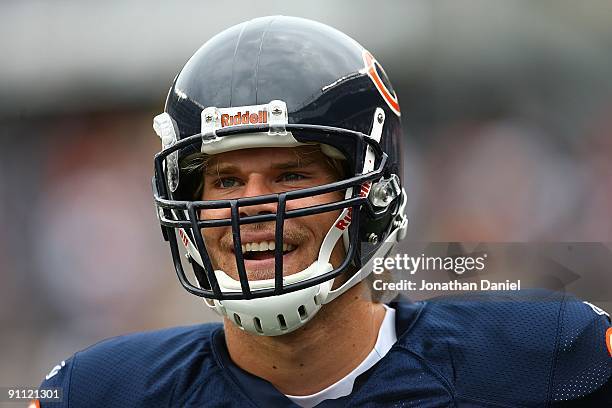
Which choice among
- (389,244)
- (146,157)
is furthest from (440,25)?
(389,244)

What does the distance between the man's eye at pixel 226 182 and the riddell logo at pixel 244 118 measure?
123mm

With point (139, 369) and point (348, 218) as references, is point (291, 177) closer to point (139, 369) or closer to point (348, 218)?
point (348, 218)

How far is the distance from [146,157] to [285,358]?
11.1 feet

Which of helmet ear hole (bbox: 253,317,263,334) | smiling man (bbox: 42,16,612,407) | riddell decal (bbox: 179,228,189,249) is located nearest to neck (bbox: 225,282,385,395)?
smiling man (bbox: 42,16,612,407)

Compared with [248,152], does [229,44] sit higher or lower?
higher

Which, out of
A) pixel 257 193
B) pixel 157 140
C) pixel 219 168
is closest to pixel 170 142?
pixel 219 168

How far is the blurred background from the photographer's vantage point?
4.43 m

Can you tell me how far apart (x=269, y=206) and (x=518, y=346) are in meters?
0.58

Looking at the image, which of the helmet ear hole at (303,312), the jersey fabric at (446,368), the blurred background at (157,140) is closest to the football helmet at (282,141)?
the helmet ear hole at (303,312)

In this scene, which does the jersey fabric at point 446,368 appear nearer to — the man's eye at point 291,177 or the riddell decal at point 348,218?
the riddell decal at point 348,218

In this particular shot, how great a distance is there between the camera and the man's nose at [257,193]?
187 cm

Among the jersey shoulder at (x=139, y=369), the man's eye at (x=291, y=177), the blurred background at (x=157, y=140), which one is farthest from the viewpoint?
the blurred background at (x=157, y=140)

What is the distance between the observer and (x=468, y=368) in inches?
76.7

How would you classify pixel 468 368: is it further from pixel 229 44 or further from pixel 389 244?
pixel 229 44
